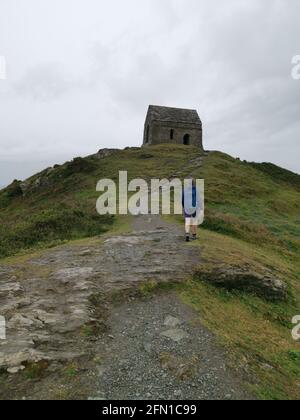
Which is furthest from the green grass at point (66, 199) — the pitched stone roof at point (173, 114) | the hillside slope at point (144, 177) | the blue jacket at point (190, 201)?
the pitched stone roof at point (173, 114)

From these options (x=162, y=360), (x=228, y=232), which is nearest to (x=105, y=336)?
(x=162, y=360)

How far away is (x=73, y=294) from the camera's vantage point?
39.0ft

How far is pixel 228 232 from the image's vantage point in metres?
23.1

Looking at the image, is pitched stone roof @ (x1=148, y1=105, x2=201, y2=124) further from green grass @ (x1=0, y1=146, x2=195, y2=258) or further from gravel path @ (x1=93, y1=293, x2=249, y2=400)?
gravel path @ (x1=93, y1=293, x2=249, y2=400)

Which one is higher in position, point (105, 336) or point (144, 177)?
point (144, 177)

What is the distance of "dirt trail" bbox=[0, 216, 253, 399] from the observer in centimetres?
779

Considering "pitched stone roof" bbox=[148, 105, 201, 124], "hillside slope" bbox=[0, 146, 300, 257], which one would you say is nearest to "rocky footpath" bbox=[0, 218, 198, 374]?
"hillside slope" bbox=[0, 146, 300, 257]

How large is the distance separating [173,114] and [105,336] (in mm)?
74486

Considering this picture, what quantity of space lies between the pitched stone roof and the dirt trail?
66.5 metres

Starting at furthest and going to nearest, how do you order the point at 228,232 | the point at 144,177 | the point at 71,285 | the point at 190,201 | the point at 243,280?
the point at 144,177, the point at 228,232, the point at 190,201, the point at 243,280, the point at 71,285

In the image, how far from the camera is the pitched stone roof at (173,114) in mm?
78938

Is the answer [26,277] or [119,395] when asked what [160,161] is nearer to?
[26,277]

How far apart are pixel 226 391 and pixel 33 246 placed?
46.2ft

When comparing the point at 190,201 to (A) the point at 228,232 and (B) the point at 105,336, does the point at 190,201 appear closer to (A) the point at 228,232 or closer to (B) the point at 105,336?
(A) the point at 228,232
